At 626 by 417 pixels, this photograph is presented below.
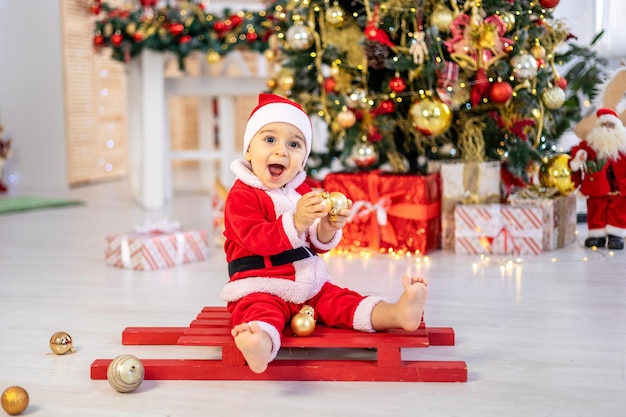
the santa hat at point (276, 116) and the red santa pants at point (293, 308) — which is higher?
the santa hat at point (276, 116)

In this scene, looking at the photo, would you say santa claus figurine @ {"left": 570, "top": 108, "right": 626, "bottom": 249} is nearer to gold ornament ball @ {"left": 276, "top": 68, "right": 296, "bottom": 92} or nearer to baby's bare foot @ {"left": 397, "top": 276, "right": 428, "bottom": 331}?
gold ornament ball @ {"left": 276, "top": 68, "right": 296, "bottom": 92}

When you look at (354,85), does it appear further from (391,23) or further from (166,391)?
(166,391)

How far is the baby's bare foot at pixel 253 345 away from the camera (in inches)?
65.9

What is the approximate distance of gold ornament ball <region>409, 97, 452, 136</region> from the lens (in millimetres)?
3215

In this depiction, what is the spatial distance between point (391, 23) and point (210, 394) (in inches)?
79.2

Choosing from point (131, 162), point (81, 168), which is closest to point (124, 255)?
point (131, 162)

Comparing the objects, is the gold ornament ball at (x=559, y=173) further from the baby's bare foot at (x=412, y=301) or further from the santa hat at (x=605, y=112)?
the baby's bare foot at (x=412, y=301)

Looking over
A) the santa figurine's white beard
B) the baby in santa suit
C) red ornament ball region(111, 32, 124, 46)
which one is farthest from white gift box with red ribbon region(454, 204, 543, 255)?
red ornament ball region(111, 32, 124, 46)

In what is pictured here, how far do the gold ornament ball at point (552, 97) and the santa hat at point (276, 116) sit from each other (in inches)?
64.5

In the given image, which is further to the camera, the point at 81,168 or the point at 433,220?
the point at 81,168

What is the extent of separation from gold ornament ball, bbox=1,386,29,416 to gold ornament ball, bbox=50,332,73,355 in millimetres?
390

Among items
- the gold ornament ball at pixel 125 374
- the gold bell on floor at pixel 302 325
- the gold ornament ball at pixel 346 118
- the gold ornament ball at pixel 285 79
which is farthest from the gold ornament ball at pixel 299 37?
the gold ornament ball at pixel 125 374

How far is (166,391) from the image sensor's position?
5.72 feet

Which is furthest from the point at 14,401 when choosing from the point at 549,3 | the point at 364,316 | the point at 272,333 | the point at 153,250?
the point at 549,3
